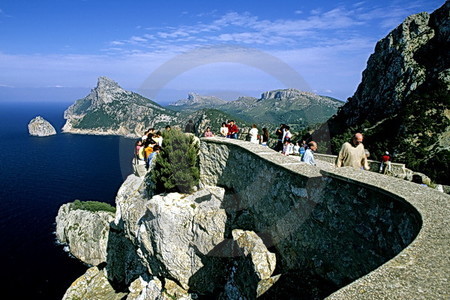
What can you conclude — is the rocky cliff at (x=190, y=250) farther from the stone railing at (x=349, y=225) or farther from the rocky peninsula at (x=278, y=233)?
the stone railing at (x=349, y=225)

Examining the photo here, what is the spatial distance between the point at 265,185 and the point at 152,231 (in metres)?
6.14

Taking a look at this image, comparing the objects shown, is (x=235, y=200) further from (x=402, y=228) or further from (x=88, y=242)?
(x=88, y=242)

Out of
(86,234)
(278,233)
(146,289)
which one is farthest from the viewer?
(86,234)

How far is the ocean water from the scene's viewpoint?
42.2 metres

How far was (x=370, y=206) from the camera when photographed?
564 cm

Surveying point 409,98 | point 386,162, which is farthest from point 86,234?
point 409,98

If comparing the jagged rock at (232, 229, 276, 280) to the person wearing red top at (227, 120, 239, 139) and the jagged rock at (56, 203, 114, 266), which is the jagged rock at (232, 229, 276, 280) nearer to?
the person wearing red top at (227, 120, 239, 139)

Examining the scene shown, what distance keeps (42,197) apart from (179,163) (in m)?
78.1

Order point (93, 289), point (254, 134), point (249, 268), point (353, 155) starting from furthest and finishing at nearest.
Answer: point (93, 289) → point (254, 134) → point (249, 268) → point (353, 155)

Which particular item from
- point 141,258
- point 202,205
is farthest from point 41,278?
point 202,205

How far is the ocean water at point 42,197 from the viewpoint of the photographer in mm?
42156

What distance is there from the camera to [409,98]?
5903cm

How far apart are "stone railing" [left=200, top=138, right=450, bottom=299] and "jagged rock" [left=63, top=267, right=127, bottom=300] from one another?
39.0 ft

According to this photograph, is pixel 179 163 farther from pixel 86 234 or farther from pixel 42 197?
pixel 42 197
